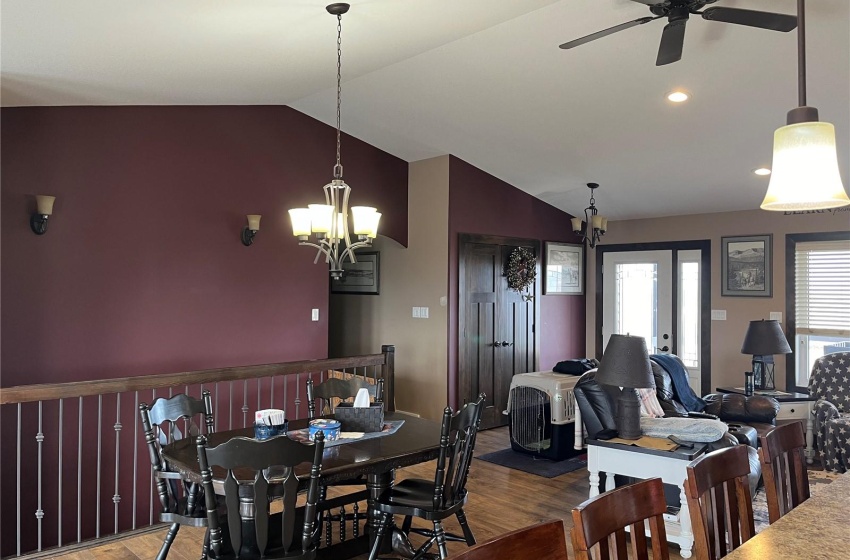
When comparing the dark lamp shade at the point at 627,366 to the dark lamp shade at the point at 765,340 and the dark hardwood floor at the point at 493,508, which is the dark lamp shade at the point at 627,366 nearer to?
the dark hardwood floor at the point at 493,508

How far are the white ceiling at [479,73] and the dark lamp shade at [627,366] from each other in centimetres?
190

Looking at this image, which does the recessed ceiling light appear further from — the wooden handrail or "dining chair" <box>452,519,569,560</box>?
"dining chair" <box>452,519,569,560</box>

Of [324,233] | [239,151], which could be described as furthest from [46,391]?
[239,151]

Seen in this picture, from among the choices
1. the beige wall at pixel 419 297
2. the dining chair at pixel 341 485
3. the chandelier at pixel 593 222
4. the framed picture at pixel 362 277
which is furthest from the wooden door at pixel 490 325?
the dining chair at pixel 341 485

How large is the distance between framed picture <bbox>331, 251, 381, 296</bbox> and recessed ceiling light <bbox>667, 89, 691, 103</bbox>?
3.76 metres

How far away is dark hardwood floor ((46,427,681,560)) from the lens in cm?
357

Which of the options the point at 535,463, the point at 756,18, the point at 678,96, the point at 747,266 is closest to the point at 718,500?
the point at 756,18

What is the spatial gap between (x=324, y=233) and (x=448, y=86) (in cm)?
202

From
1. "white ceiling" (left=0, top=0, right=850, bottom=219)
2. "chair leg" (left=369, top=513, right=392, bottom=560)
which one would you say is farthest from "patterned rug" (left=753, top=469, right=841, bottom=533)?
"white ceiling" (left=0, top=0, right=850, bottom=219)

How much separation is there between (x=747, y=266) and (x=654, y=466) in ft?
13.6

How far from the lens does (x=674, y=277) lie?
7.36 m

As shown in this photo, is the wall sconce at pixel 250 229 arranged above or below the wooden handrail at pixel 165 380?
above

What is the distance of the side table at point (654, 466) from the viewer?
11.2 ft

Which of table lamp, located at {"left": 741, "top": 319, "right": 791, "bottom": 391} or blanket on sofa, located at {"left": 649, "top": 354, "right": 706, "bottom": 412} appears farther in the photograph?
table lamp, located at {"left": 741, "top": 319, "right": 791, "bottom": 391}
